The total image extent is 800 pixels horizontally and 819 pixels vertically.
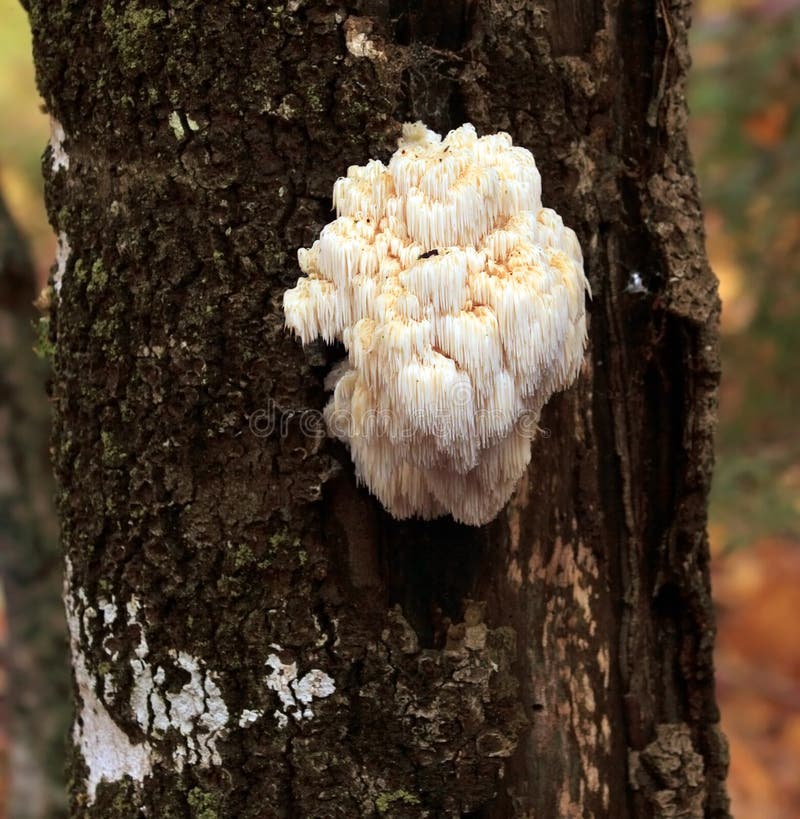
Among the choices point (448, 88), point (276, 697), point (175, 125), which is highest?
point (448, 88)

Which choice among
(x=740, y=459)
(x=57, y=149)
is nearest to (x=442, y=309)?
(x=57, y=149)

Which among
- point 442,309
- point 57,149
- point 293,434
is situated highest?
point 57,149

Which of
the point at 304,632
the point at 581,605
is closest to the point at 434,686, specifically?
the point at 304,632

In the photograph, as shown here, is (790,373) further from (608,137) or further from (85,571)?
(85,571)

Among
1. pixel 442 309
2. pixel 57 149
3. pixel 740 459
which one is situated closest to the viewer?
pixel 442 309

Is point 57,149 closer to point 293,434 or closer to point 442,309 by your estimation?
point 293,434

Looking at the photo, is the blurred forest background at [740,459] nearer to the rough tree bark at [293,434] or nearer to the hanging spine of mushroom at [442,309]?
the rough tree bark at [293,434]

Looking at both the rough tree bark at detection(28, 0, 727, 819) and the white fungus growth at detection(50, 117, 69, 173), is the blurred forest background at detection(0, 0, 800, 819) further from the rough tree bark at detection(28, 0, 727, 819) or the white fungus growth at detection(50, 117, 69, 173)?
the rough tree bark at detection(28, 0, 727, 819)

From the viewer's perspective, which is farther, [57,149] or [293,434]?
[57,149]
